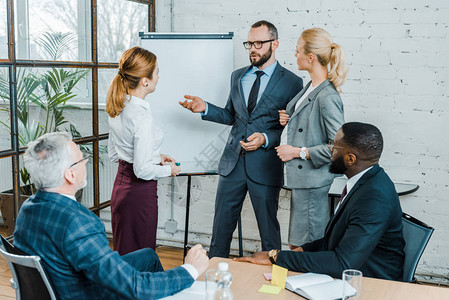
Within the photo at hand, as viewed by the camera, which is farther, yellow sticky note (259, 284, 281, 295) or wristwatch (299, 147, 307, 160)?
wristwatch (299, 147, 307, 160)

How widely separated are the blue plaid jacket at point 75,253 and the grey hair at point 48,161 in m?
0.05

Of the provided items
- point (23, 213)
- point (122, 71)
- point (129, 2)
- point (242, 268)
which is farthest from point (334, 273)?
point (129, 2)

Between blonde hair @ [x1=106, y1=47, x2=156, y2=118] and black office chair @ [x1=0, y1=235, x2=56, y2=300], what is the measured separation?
3.82 feet

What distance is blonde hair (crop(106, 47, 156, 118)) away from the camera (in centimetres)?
275

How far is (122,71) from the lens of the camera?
9.18 feet

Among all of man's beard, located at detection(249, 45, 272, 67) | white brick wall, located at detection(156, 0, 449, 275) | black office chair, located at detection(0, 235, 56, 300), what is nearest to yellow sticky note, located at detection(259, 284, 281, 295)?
black office chair, located at detection(0, 235, 56, 300)

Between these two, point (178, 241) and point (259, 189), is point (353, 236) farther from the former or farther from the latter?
point (178, 241)

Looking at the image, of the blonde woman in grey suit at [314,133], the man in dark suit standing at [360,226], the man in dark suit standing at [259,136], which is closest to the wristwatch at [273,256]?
the man in dark suit standing at [360,226]

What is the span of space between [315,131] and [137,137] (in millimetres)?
991

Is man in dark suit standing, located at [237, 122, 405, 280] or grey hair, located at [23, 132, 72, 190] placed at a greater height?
grey hair, located at [23, 132, 72, 190]

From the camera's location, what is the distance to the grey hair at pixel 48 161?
167 centimetres

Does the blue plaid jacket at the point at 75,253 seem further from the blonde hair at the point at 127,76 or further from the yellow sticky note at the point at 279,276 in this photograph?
the blonde hair at the point at 127,76

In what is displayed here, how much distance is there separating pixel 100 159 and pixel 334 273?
247cm

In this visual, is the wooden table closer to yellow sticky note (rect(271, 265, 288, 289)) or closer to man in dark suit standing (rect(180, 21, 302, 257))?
yellow sticky note (rect(271, 265, 288, 289))
